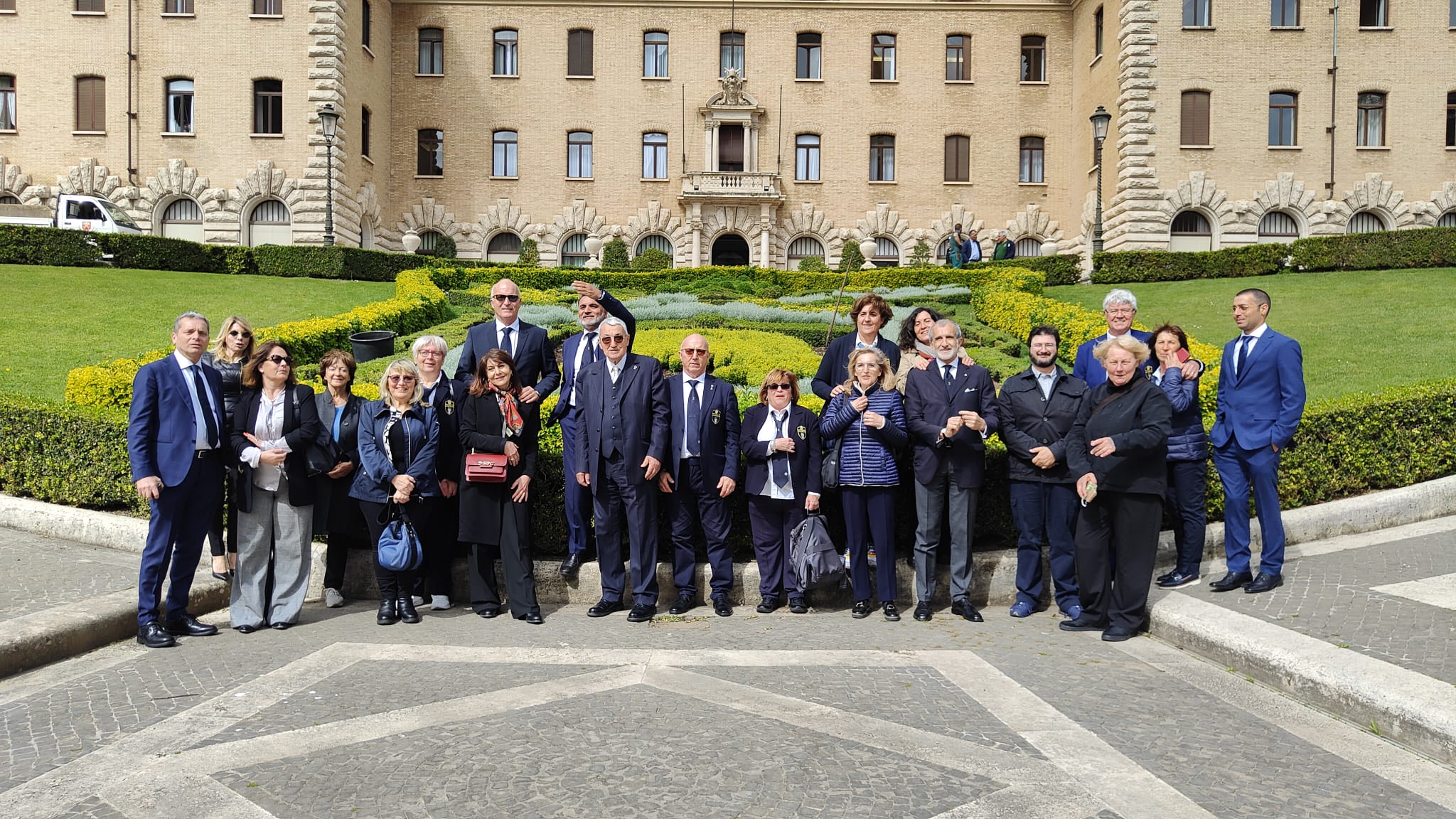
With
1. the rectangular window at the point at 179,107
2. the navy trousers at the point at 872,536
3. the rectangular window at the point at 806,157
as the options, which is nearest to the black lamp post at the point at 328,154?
the rectangular window at the point at 179,107

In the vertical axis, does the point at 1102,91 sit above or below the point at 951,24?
below

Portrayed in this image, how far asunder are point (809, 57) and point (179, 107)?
19614 millimetres

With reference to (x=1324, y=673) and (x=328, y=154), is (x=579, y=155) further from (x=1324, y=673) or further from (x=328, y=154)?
(x=1324, y=673)

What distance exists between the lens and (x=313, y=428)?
659cm

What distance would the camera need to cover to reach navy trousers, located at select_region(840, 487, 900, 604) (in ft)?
22.3

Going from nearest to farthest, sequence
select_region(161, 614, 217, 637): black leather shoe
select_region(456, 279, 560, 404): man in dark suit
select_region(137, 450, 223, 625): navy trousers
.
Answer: select_region(137, 450, 223, 625): navy trousers
select_region(161, 614, 217, 637): black leather shoe
select_region(456, 279, 560, 404): man in dark suit

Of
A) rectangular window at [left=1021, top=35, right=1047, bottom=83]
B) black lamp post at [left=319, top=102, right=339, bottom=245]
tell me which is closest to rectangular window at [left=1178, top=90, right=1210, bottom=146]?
rectangular window at [left=1021, top=35, right=1047, bottom=83]

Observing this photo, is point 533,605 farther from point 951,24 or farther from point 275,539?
point 951,24

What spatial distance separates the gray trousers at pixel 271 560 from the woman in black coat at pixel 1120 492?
4744mm

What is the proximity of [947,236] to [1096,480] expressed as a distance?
1176 inches

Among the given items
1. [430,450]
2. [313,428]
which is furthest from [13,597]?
[430,450]

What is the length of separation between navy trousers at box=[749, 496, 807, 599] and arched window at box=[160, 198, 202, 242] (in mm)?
29494

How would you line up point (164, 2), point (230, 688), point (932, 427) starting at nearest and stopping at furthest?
point (230, 688) < point (932, 427) < point (164, 2)

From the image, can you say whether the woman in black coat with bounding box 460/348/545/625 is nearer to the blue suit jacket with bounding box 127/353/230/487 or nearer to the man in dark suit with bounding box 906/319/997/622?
the blue suit jacket with bounding box 127/353/230/487
